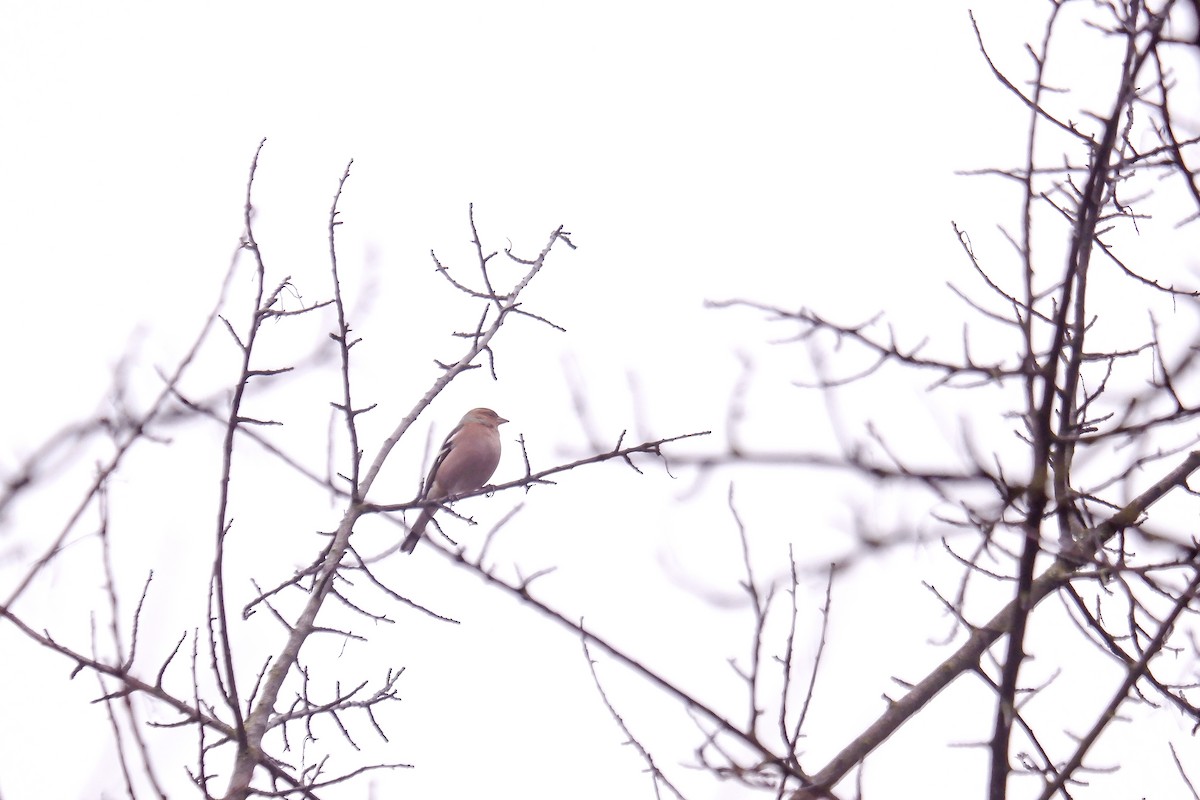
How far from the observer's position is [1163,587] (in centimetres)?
271

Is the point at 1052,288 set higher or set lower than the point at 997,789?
higher

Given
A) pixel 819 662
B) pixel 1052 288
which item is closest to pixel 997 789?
pixel 819 662

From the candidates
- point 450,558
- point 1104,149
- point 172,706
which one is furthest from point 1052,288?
point 172,706

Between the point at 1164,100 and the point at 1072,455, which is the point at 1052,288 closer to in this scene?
the point at 1072,455

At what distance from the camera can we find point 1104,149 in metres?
2.60

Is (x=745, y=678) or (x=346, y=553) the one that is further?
(x=346, y=553)

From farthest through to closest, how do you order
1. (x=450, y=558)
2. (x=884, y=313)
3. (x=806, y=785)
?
(x=884, y=313)
(x=450, y=558)
(x=806, y=785)

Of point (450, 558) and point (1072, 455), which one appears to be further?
point (450, 558)

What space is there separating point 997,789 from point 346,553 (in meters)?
2.91

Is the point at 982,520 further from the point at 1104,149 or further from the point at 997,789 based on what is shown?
the point at 1104,149

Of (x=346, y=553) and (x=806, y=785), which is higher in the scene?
(x=346, y=553)

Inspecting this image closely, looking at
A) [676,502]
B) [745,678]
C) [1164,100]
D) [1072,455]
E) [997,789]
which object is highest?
[1164,100]

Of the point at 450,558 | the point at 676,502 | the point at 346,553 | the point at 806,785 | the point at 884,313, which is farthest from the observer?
the point at 346,553

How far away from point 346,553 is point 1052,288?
9.24 ft
